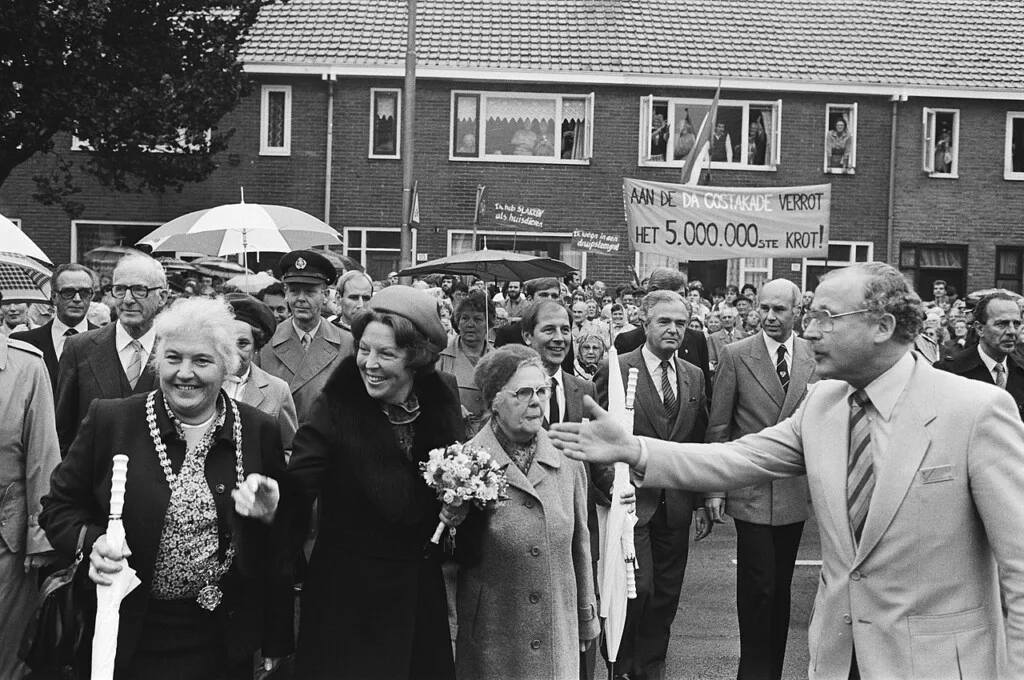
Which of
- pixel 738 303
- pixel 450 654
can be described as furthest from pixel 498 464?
pixel 738 303

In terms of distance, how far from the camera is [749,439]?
430 cm

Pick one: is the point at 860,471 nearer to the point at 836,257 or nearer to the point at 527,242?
the point at 527,242

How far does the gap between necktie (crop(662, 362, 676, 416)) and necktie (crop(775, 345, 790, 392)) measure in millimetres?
703

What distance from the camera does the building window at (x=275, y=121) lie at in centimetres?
2638

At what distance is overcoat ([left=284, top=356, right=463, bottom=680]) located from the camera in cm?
438

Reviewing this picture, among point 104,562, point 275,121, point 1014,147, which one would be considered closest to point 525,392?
point 104,562

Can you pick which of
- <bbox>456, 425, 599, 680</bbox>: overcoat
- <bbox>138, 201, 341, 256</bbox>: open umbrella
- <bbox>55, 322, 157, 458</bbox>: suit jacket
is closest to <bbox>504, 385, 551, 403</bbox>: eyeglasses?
<bbox>456, 425, 599, 680</bbox>: overcoat

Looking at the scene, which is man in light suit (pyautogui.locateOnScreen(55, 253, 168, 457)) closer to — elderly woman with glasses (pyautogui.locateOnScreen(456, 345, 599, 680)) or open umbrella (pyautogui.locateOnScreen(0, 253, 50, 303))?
elderly woman with glasses (pyautogui.locateOnScreen(456, 345, 599, 680))

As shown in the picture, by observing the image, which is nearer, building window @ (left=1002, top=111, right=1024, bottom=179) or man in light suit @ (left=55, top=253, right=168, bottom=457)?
man in light suit @ (left=55, top=253, right=168, bottom=457)

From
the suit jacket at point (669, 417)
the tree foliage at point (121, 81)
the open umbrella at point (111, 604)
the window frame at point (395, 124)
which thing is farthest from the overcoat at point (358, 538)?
the window frame at point (395, 124)

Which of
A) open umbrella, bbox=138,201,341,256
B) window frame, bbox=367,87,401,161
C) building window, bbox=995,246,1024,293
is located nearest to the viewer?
open umbrella, bbox=138,201,341,256

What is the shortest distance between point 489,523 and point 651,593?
2385 mm

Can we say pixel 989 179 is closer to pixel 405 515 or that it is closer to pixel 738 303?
pixel 738 303

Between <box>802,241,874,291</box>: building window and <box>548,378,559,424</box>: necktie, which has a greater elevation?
<box>802,241,874,291</box>: building window
